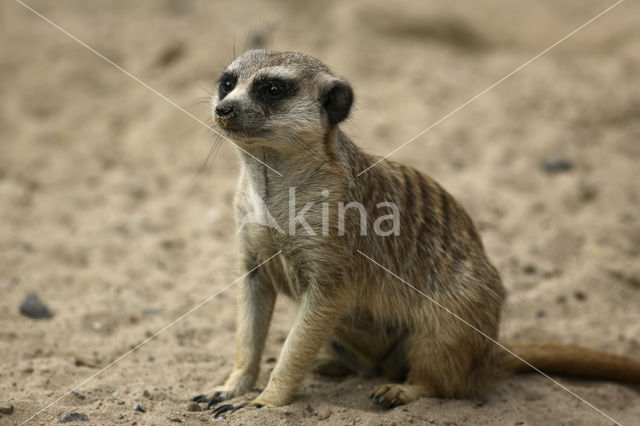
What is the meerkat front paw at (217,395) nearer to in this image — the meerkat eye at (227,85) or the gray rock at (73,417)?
the gray rock at (73,417)

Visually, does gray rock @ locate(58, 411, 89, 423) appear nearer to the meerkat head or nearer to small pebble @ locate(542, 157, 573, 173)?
the meerkat head

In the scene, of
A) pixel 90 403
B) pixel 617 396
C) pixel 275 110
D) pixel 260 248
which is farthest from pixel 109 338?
pixel 617 396

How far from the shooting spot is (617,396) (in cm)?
367

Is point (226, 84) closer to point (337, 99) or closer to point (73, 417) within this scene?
point (337, 99)

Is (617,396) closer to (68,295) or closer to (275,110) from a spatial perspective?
(275,110)

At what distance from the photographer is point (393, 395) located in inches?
127

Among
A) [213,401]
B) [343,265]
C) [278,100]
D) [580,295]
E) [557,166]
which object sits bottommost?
[213,401]

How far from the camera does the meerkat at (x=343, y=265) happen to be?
9.91 ft

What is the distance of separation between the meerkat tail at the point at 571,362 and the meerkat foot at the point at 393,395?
632 mm

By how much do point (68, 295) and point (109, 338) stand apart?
0.59m

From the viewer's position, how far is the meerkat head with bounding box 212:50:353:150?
9.45ft

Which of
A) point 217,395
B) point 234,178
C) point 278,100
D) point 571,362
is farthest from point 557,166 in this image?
point 217,395

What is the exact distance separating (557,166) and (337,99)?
11.0ft
